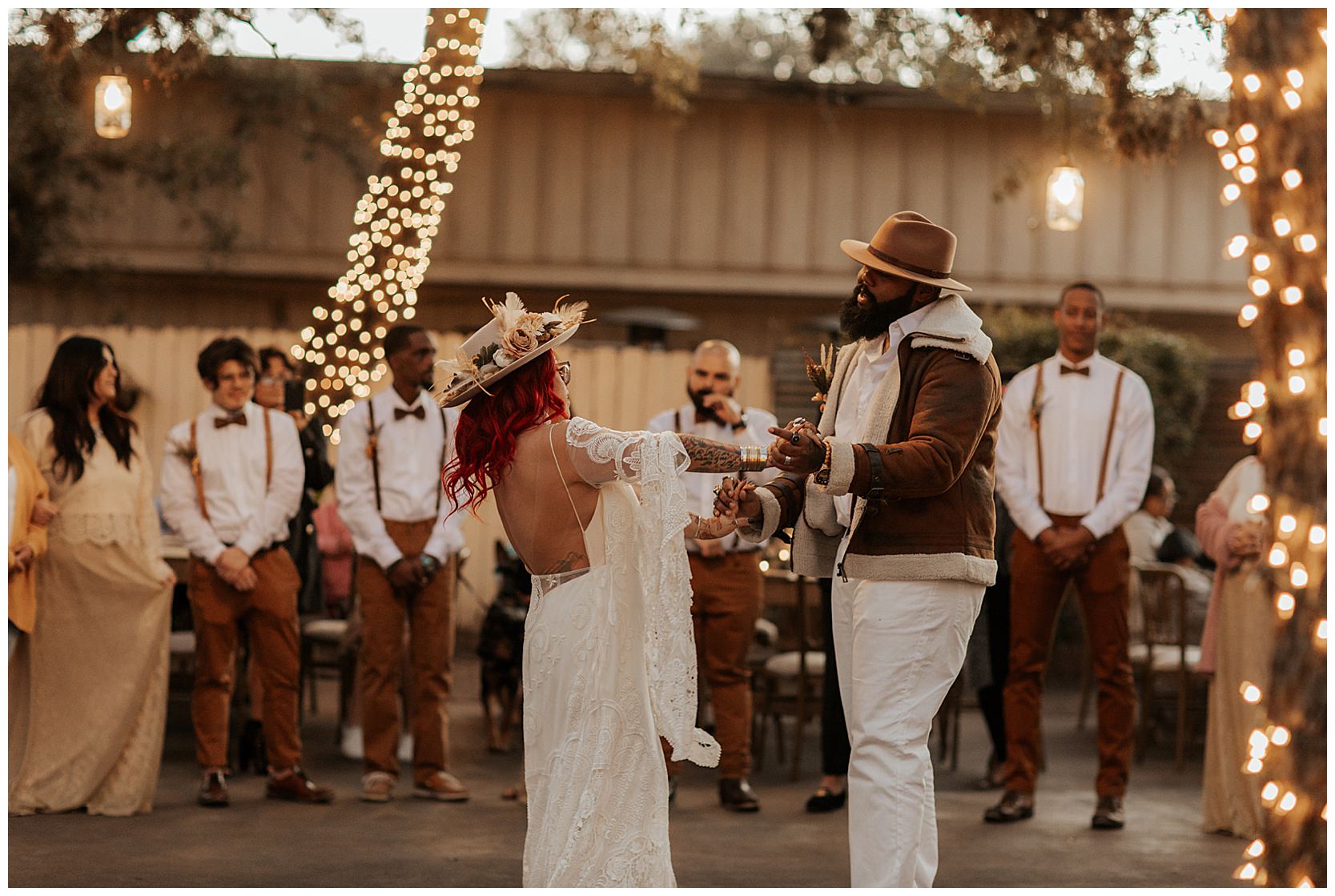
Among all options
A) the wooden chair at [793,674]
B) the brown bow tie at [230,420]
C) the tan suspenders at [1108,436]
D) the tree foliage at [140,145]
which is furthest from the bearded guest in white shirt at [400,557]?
the tree foliage at [140,145]

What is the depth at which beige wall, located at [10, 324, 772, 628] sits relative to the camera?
37.6ft

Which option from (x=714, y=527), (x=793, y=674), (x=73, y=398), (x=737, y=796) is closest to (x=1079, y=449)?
(x=793, y=674)

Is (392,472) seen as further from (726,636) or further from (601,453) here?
(601,453)

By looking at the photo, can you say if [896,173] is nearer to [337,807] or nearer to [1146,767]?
[1146,767]

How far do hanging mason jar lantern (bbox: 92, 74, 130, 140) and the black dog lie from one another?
355 cm

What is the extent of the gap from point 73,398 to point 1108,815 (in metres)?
4.61

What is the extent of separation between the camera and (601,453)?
4047 millimetres

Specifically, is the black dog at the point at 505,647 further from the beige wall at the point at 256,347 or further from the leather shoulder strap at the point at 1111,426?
the beige wall at the point at 256,347

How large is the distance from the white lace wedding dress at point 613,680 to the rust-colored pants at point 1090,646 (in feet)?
8.54

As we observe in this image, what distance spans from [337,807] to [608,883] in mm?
2794

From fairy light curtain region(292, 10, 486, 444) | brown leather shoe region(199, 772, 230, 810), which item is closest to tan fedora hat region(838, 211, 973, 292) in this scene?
brown leather shoe region(199, 772, 230, 810)

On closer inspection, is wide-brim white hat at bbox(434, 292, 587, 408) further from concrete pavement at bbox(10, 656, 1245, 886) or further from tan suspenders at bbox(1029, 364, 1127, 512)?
tan suspenders at bbox(1029, 364, 1127, 512)

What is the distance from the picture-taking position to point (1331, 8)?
3.40 metres

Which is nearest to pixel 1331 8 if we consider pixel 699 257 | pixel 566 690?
pixel 566 690
